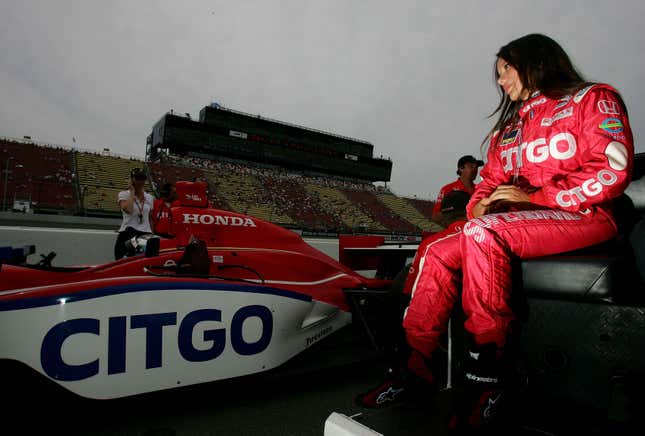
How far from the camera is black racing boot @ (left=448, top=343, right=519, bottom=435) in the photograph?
1062mm

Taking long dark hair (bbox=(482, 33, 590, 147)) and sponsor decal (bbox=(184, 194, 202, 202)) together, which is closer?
long dark hair (bbox=(482, 33, 590, 147))

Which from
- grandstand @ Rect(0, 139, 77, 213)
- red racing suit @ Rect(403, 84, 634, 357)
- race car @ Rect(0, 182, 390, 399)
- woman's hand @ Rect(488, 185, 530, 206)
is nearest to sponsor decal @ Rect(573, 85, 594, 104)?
red racing suit @ Rect(403, 84, 634, 357)

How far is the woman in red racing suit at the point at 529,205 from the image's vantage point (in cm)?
117

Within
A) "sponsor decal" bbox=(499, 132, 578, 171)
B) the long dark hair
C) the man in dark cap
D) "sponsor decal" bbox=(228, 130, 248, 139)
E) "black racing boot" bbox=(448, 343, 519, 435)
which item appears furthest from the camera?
"sponsor decal" bbox=(228, 130, 248, 139)

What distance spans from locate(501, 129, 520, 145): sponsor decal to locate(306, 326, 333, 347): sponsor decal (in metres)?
1.34

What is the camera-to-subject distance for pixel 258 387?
193 cm

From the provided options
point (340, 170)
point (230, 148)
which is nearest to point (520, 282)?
point (230, 148)

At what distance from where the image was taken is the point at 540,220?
1.22m

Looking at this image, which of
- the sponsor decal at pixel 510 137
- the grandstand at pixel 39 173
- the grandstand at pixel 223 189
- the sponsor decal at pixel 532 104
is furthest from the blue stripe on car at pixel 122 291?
the grandstand at pixel 39 173

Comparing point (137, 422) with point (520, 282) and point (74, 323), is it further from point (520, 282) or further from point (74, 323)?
point (520, 282)

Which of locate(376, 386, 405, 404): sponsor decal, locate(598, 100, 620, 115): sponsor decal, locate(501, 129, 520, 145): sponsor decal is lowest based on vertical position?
locate(376, 386, 405, 404): sponsor decal

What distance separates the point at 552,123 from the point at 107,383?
1866 millimetres

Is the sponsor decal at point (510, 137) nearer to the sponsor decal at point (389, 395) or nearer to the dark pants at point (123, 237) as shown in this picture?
the sponsor decal at point (389, 395)

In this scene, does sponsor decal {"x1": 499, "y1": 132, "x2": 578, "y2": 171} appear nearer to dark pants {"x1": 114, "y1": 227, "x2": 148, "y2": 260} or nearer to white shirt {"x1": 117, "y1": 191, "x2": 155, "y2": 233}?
dark pants {"x1": 114, "y1": 227, "x2": 148, "y2": 260}
